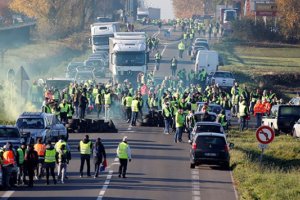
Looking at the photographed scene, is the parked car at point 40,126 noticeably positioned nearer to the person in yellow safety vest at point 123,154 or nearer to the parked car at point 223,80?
the person in yellow safety vest at point 123,154

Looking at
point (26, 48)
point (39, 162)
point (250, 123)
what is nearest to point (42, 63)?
point (26, 48)

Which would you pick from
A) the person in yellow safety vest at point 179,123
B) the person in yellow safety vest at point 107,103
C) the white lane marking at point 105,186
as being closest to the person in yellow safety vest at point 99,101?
the person in yellow safety vest at point 107,103

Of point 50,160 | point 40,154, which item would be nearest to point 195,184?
point 50,160

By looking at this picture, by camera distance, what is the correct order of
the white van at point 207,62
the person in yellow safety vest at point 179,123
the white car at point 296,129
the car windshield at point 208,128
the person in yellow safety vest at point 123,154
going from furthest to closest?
1. the white van at point 207,62
2. the white car at point 296,129
3. the person in yellow safety vest at point 179,123
4. the car windshield at point 208,128
5. the person in yellow safety vest at point 123,154

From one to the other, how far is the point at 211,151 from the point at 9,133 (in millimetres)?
6724

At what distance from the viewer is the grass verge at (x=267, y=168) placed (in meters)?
31.6

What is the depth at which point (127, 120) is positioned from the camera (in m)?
55.5

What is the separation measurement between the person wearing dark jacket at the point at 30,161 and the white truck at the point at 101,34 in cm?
6272

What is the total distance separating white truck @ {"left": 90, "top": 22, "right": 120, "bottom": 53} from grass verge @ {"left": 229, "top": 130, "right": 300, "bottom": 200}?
4565 cm

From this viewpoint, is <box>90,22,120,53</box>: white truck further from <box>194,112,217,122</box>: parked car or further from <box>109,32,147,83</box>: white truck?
<box>194,112,217,122</box>: parked car

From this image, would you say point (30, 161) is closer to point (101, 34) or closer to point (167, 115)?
point (167, 115)

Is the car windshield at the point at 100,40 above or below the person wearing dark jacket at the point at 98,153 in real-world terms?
below

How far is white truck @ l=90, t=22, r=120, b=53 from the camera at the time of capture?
317ft

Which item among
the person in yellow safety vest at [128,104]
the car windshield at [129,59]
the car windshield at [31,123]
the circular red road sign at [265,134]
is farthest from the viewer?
the car windshield at [129,59]
